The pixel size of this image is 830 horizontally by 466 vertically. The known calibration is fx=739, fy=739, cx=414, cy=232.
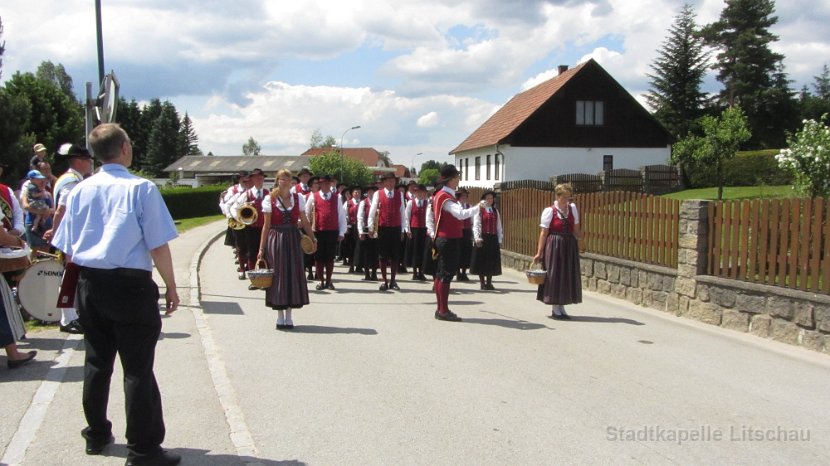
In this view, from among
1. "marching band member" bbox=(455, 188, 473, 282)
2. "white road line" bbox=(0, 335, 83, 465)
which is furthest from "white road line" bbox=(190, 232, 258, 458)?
"marching band member" bbox=(455, 188, 473, 282)

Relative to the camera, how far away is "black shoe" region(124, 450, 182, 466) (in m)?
4.46

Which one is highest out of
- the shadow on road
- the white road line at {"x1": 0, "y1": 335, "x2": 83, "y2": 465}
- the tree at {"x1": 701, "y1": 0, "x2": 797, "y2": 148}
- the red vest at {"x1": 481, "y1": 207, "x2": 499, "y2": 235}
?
the tree at {"x1": 701, "y1": 0, "x2": 797, "y2": 148}

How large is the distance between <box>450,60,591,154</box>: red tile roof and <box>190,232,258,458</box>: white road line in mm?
38202

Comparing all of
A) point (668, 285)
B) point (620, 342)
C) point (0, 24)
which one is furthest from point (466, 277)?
point (0, 24)

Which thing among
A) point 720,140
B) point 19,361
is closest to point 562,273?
point 19,361

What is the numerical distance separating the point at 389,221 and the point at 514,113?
38.6 meters

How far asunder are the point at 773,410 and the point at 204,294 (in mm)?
9117

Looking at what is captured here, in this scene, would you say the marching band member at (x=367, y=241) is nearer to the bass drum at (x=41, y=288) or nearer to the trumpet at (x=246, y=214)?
the trumpet at (x=246, y=214)

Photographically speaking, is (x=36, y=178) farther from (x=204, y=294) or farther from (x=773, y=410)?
(x=773, y=410)

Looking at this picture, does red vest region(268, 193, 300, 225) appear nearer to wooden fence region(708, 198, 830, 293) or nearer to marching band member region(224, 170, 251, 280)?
marching band member region(224, 170, 251, 280)

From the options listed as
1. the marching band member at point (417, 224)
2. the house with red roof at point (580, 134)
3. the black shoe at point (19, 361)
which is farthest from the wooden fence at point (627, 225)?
the house with red roof at point (580, 134)

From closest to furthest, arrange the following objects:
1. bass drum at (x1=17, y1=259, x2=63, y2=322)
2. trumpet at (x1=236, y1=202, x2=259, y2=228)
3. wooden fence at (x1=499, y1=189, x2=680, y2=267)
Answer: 1. bass drum at (x1=17, y1=259, x2=63, y2=322)
2. wooden fence at (x1=499, y1=189, x2=680, y2=267)
3. trumpet at (x1=236, y1=202, x2=259, y2=228)

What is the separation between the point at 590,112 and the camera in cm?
4734

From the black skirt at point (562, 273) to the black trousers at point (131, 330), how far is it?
21.8 feet
